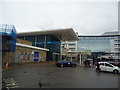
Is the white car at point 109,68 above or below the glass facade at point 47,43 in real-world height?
below

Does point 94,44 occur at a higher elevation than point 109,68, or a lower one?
higher

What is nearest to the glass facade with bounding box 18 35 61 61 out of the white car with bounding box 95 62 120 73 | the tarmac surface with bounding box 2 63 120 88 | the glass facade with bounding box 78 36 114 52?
the white car with bounding box 95 62 120 73

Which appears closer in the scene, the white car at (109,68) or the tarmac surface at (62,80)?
the tarmac surface at (62,80)

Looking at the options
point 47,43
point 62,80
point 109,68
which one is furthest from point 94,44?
point 62,80

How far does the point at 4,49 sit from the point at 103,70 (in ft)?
53.9

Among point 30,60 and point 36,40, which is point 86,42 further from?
point 30,60

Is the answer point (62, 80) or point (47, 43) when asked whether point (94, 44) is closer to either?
point (47, 43)

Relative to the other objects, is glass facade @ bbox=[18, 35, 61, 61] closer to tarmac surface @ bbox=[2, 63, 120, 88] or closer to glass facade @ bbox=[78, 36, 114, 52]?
tarmac surface @ bbox=[2, 63, 120, 88]

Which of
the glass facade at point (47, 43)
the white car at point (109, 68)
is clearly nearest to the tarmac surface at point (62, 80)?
the white car at point (109, 68)

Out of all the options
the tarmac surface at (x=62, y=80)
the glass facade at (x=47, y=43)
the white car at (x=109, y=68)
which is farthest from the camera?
the glass facade at (x=47, y=43)

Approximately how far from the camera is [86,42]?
87.4 m

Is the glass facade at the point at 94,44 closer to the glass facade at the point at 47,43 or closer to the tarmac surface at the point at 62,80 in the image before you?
the glass facade at the point at 47,43

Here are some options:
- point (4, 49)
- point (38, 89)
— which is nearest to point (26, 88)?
point (38, 89)

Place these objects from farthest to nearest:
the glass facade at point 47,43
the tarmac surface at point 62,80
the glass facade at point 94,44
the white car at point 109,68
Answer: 1. the glass facade at point 94,44
2. the glass facade at point 47,43
3. the white car at point 109,68
4. the tarmac surface at point 62,80
